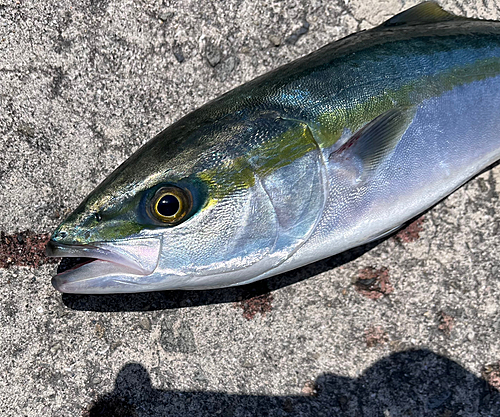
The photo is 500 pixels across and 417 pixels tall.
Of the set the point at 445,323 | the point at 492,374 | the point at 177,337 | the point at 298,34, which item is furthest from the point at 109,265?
the point at 492,374

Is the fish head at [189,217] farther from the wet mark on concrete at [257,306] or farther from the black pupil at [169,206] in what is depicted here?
the wet mark on concrete at [257,306]

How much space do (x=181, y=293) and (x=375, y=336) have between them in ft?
3.59

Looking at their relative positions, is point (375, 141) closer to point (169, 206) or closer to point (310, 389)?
point (169, 206)

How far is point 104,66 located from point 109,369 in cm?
170

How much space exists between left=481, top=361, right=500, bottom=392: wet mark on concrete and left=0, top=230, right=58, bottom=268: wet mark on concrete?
243 cm

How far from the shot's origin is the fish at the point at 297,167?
1573 millimetres

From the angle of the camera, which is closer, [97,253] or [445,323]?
[97,253]

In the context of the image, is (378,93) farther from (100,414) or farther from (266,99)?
(100,414)

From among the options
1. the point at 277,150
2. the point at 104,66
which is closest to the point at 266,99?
the point at 277,150

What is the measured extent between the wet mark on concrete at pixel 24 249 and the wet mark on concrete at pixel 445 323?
2.14 meters

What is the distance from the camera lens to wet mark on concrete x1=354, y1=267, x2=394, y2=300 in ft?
7.38

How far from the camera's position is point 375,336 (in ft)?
7.36

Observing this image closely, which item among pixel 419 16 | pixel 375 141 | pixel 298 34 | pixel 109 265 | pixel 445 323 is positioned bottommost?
pixel 445 323

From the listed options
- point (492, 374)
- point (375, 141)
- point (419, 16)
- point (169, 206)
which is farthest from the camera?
point (492, 374)
